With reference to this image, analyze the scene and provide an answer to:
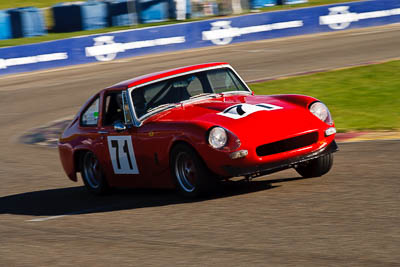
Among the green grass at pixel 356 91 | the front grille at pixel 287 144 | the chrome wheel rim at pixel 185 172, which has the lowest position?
the green grass at pixel 356 91

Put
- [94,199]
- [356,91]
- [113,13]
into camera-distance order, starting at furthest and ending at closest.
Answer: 1. [113,13]
2. [356,91]
3. [94,199]

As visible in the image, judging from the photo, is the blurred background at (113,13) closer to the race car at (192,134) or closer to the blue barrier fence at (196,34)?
the blue barrier fence at (196,34)

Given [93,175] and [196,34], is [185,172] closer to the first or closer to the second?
[93,175]

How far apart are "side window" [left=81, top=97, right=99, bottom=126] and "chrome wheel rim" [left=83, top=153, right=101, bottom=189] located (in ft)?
1.28

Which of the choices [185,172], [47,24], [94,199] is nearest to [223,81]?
[185,172]

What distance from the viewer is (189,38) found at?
27.0 meters

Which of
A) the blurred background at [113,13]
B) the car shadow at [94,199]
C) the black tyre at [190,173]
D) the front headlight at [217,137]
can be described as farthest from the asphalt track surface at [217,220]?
the blurred background at [113,13]

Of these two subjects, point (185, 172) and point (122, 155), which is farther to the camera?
point (122, 155)

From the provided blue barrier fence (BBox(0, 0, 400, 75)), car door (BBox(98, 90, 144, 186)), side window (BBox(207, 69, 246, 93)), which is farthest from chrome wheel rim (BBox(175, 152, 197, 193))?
blue barrier fence (BBox(0, 0, 400, 75))

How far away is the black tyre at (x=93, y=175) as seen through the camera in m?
8.59

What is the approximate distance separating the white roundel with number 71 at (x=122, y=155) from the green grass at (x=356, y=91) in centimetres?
419

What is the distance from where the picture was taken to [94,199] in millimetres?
8562

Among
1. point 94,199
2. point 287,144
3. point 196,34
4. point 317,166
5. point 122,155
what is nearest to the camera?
point 287,144

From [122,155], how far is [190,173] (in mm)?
1118
